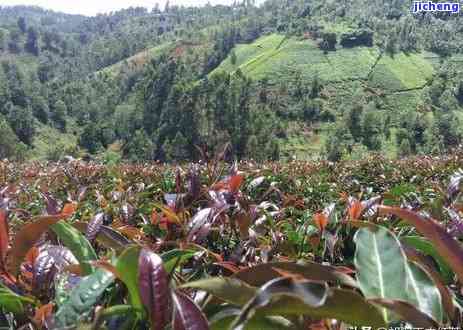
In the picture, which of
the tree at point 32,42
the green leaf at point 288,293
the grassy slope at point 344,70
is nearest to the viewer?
the green leaf at point 288,293

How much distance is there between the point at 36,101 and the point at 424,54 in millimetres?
59758

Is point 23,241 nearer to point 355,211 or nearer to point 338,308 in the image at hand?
point 338,308

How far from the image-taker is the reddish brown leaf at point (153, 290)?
59 centimetres

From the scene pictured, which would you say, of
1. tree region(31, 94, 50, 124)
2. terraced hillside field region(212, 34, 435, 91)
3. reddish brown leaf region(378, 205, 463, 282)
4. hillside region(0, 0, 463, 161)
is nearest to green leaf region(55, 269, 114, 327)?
reddish brown leaf region(378, 205, 463, 282)

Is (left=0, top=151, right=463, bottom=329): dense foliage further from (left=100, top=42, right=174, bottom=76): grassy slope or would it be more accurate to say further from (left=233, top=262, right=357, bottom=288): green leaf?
(left=100, top=42, right=174, bottom=76): grassy slope

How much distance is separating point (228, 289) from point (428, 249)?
48 centimetres

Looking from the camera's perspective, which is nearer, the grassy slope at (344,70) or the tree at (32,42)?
the grassy slope at (344,70)

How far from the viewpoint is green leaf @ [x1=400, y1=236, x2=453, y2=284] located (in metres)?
0.91

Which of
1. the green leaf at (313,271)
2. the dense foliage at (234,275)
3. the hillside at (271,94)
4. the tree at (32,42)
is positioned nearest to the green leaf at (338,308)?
the dense foliage at (234,275)

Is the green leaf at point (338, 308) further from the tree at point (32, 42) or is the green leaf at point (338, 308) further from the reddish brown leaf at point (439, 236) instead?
the tree at point (32, 42)

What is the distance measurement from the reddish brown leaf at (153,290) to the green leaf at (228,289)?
0.13 feet

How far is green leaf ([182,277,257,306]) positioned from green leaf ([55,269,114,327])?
0.44 feet

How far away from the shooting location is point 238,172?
1763 millimetres

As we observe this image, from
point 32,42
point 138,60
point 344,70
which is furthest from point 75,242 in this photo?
point 32,42
